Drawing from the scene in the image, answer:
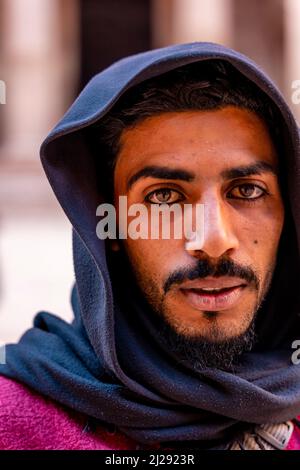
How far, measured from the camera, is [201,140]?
175cm

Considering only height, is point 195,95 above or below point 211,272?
above

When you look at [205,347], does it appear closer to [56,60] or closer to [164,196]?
[164,196]

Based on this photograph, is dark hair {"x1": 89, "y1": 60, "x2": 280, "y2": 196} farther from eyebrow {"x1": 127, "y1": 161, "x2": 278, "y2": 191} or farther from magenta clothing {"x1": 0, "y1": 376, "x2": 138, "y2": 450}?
magenta clothing {"x1": 0, "y1": 376, "x2": 138, "y2": 450}

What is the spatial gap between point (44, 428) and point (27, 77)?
8776mm

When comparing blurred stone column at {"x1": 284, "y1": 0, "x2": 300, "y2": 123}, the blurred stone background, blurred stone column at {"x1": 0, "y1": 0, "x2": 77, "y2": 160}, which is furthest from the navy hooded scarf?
blurred stone column at {"x1": 284, "y1": 0, "x2": 300, "y2": 123}

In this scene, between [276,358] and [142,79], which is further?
[276,358]

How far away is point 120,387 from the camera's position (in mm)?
1736

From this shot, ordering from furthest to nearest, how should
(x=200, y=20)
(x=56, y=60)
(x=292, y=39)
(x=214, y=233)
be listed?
1. (x=292, y=39)
2. (x=56, y=60)
3. (x=200, y=20)
4. (x=214, y=233)

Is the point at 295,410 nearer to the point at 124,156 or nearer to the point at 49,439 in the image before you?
the point at 49,439

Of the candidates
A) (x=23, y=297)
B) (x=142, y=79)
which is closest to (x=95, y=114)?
(x=142, y=79)

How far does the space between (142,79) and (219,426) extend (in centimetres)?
83

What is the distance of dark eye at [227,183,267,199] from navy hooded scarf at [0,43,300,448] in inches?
3.6

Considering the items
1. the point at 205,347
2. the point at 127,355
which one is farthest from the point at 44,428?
the point at 205,347

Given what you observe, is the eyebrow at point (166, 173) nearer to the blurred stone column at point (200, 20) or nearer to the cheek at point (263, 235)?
the cheek at point (263, 235)
